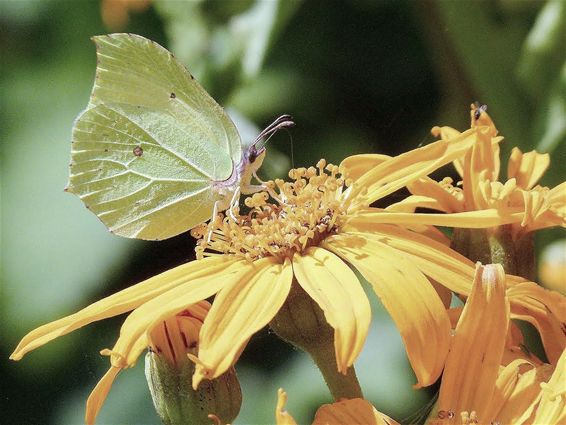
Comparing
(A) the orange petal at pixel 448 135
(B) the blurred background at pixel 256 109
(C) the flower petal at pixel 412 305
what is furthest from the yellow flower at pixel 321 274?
(B) the blurred background at pixel 256 109

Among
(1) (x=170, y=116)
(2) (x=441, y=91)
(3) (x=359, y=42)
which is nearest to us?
(1) (x=170, y=116)

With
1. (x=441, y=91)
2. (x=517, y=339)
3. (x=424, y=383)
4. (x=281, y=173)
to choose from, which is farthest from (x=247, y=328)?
(x=441, y=91)

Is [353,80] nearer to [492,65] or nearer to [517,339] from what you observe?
[492,65]

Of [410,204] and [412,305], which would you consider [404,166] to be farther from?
[412,305]

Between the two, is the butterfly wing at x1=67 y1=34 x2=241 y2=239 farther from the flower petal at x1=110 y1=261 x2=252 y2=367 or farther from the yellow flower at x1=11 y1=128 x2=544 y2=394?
the flower petal at x1=110 y1=261 x2=252 y2=367

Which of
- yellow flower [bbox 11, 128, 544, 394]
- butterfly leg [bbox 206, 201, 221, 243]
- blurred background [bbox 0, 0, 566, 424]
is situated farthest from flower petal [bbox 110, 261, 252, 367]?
blurred background [bbox 0, 0, 566, 424]

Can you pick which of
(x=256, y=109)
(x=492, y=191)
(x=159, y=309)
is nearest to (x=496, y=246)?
(x=492, y=191)
